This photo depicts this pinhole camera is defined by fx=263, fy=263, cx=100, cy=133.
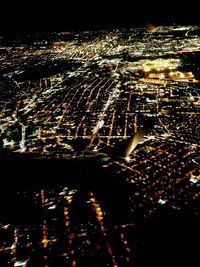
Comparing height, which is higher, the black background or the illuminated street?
the black background

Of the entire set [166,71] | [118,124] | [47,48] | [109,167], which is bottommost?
[109,167]

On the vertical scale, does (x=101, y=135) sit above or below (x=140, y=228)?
above

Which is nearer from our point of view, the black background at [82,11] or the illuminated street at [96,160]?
the illuminated street at [96,160]

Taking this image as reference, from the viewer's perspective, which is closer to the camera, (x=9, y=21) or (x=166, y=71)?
(x=166, y=71)

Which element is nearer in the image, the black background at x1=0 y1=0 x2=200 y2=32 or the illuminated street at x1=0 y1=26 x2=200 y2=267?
the illuminated street at x1=0 y1=26 x2=200 y2=267

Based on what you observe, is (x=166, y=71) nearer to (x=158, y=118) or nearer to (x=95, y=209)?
(x=158, y=118)

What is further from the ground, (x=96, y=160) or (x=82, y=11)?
(x=82, y=11)

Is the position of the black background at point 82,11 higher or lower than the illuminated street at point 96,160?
higher

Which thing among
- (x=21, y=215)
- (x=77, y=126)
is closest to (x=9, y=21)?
(x=77, y=126)
